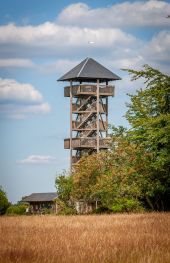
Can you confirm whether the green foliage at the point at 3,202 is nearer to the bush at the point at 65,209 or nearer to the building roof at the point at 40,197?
the bush at the point at 65,209

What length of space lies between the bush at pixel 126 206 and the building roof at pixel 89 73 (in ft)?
74.5

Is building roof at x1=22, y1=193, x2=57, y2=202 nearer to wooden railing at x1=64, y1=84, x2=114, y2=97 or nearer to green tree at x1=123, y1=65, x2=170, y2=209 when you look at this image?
A: wooden railing at x1=64, y1=84, x2=114, y2=97

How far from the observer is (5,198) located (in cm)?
6178

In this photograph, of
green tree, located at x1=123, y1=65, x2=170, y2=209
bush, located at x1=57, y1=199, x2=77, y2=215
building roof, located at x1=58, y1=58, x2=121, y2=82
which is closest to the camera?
green tree, located at x1=123, y1=65, x2=170, y2=209

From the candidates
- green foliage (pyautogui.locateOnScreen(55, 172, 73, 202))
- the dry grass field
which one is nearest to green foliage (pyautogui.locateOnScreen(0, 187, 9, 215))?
green foliage (pyautogui.locateOnScreen(55, 172, 73, 202))

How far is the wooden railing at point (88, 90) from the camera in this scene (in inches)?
2589

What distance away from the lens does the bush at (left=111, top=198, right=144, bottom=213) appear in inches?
1741

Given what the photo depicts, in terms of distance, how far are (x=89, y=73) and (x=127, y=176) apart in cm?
2595

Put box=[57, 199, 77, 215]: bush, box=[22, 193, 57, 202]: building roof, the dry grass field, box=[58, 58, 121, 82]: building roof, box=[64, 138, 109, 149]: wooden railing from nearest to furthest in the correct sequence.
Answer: the dry grass field < box=[57, 199, 77, 215]: bush < box=[64, 138, 109, 149]: wooden railing < box=[58, 58, 121, 82]: building roof < box=[22, 193, 57, 202]: building roof

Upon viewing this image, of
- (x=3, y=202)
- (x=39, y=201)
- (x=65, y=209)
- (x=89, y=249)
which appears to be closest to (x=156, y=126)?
(x=89, y=249)

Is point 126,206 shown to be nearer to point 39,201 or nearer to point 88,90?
point 88,90

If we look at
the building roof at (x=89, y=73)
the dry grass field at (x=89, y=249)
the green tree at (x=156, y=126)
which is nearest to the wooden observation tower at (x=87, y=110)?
the building roof at (x=89, y=73)

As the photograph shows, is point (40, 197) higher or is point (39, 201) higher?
point (40, 197)

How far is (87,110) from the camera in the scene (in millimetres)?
66375
